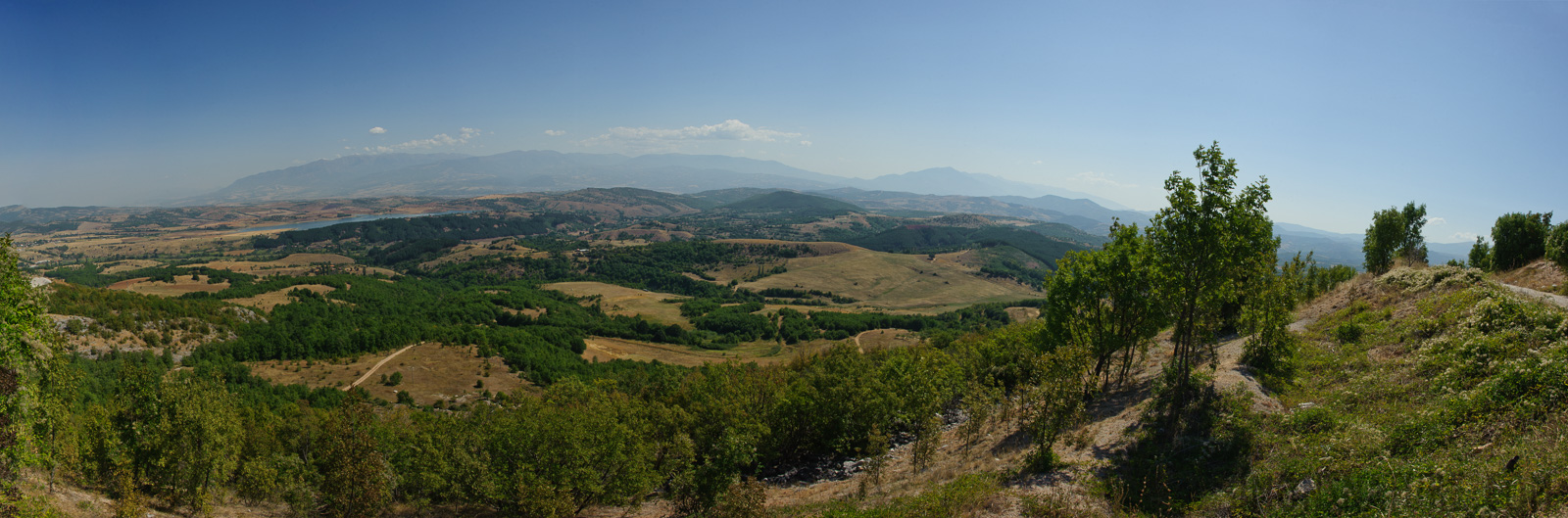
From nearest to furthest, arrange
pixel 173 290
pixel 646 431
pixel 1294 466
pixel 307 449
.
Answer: pixel 1294 466 → pixel 646 431 → pixel 307 449 → pixel 173 290

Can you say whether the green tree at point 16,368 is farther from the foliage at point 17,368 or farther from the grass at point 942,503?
the grass at point 942,503

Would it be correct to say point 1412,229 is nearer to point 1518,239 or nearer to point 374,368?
point 1518,239

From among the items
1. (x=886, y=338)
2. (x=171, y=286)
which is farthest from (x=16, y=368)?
(x=171, y=286)

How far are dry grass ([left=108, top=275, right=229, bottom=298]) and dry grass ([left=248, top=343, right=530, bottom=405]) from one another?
71.9 metres

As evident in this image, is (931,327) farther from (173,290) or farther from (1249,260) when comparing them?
(173,290)

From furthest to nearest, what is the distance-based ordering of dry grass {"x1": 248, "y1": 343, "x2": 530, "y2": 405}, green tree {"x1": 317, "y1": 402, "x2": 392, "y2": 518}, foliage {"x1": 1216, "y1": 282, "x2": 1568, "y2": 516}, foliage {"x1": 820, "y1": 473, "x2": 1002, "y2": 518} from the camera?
dry grass {"x1": 248, "y1": 343, "x2": 530, "y2": 405} → green tree {"x1": 317, "y1": 402, "x2": 392, "y2": 518} → foliage {"x1": 820, "y1": 473, "x2": 1002, "y2": 518} → foliage {"x1": 1216, "y1": 282, "x2": 1568, "y2": 516}

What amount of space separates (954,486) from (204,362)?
369ft

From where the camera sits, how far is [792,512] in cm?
2267

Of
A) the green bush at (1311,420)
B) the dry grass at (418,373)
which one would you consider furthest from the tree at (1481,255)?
the dry grass at (418,373)

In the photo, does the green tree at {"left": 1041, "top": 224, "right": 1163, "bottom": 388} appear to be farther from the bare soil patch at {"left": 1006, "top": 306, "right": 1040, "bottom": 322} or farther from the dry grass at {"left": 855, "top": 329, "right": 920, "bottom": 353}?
the bare soil patch at {"left": 1006, "top": 306, "right": 1040, "bottom": 322}

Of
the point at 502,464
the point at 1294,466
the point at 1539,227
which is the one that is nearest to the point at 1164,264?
the point at 1294,466

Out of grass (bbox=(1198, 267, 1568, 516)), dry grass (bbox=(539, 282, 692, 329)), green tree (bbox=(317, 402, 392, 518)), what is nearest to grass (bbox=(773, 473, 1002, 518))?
grass (bbox=(1198, 267, 1568, 516))

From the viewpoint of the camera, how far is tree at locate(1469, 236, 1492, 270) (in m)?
32.2

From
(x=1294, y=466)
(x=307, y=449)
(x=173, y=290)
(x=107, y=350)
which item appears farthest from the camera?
(x=173, y=290)
